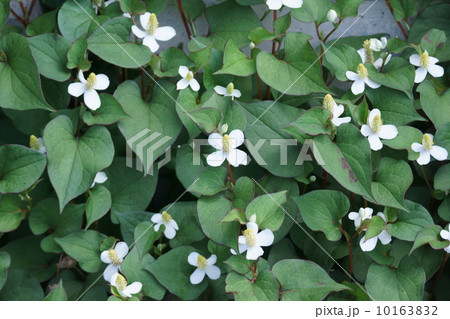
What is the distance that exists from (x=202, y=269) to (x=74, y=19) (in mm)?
616

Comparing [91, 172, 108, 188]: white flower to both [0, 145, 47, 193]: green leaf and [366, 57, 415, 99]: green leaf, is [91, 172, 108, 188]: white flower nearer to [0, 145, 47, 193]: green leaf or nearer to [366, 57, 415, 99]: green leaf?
[0, 145, 47, 193]: green leaf

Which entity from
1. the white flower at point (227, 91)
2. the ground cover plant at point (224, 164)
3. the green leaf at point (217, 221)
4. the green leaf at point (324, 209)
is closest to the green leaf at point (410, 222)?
the ground cover plant at point (224, 164)

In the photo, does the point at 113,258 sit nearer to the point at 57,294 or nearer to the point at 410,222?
the point at 57,294

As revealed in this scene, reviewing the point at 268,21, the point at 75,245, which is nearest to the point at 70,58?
the point at 75,245

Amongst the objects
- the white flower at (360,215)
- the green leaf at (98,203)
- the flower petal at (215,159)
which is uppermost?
A: the flower petal at (215,159)

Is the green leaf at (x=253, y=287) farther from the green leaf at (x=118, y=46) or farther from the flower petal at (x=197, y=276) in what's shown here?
the green leaf at (x=118, y=46)

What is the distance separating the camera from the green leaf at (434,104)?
1.18 m

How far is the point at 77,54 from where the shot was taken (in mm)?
1133

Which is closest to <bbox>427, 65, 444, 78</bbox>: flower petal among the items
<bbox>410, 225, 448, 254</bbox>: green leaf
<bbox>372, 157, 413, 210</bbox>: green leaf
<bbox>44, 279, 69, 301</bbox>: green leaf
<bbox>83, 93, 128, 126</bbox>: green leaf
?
<bbox>372, 157, 413, 210</bbox>: green leaf

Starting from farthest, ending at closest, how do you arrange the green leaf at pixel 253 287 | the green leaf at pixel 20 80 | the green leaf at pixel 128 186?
1. the green leaf at pixel 128 186
2. the green leaf at pixel 20 80
3. the green leaf at pixel 253 287

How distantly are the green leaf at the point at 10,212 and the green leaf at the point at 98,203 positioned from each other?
142mm

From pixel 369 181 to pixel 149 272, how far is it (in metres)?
0.46
